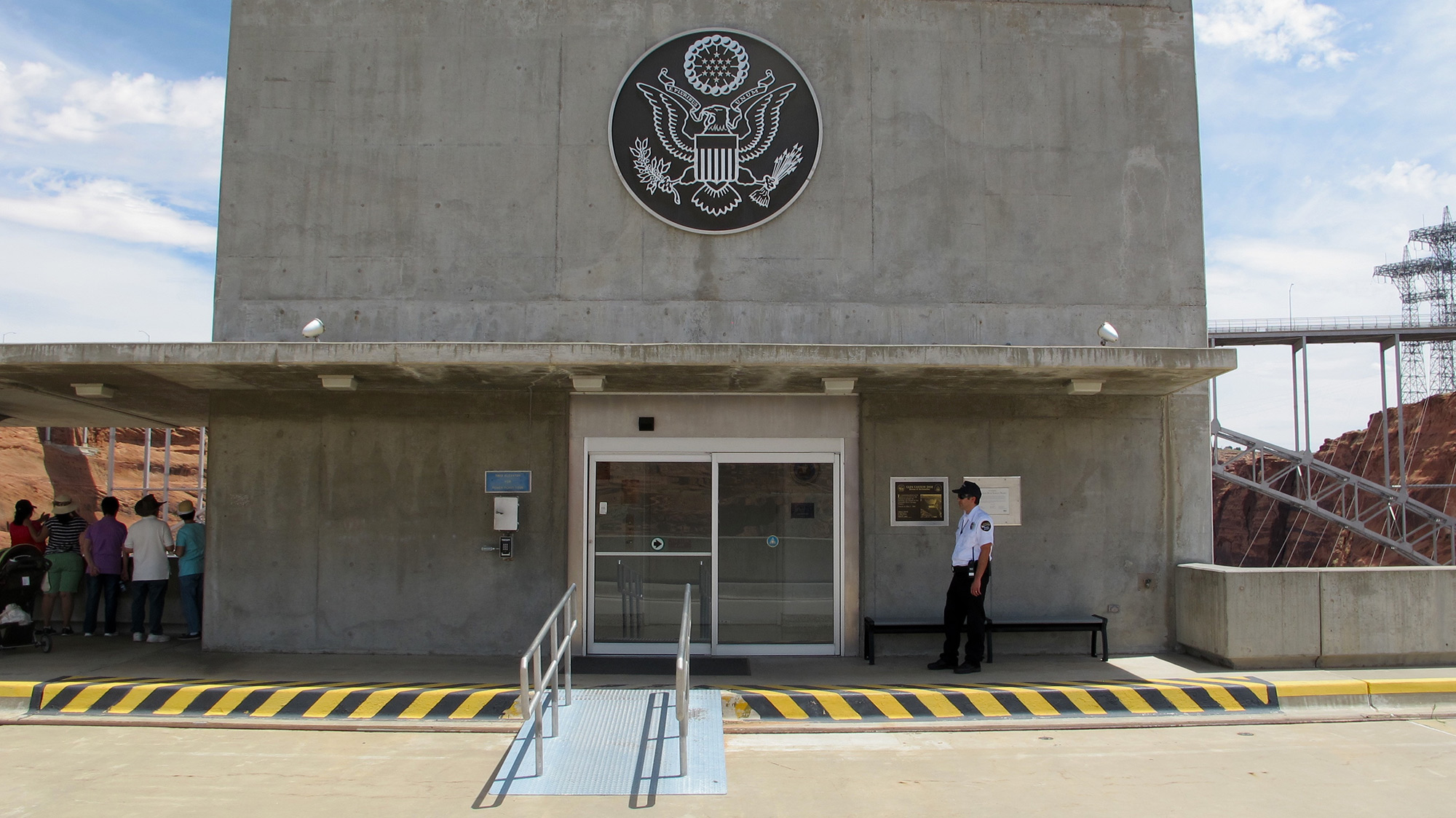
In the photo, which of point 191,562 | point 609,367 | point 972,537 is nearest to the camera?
point 609,367

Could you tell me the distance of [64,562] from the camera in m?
10.5

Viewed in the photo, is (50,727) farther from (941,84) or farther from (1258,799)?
(941,84)

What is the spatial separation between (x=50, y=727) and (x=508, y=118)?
6634 mm

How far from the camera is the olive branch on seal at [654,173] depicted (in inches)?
379

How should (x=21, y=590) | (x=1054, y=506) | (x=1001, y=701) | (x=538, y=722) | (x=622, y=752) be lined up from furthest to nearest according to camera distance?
(x=1054, y=506) < (x=21, y=590) < (x=1001, y=701) < (x=622, y=752) < (x=538, y=722)

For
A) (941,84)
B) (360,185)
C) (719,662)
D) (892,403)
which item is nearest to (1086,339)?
(892,403)

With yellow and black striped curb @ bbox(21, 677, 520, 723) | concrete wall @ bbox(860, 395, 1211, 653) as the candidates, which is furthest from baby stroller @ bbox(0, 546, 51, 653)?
concrete wall @ bbox(860, 395, 1211, 653)

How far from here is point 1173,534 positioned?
976cm

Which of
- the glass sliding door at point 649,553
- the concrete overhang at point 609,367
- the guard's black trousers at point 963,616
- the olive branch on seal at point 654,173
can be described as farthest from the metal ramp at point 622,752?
the olive branch on seal at point 654,173

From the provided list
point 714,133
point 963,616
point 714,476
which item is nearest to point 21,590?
point 714,476

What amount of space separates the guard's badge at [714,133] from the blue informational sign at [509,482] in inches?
117

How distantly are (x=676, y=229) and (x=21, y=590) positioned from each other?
24.5ft

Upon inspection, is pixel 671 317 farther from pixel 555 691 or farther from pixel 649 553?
pixel 555 691

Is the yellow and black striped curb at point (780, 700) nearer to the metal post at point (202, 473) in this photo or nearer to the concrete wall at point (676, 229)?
the concrete wall at point (676, 229)
